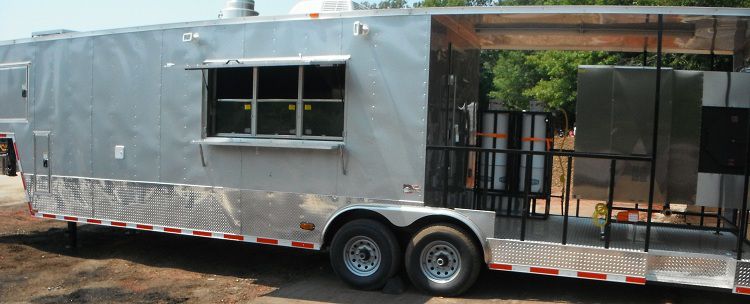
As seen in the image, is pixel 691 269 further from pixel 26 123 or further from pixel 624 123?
pixel 26 123

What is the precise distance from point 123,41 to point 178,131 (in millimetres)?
1453

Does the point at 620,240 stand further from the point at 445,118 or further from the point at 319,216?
the point at 319,216

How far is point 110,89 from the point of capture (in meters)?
8.08

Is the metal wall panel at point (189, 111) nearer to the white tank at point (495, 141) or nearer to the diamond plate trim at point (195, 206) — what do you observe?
the diamond plate trim at point (195, 206)

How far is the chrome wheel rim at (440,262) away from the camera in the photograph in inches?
255

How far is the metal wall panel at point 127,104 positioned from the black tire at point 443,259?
3212 millimetres

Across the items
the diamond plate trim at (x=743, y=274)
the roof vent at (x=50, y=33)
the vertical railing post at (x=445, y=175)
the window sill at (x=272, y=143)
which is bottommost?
the diamond plate trim at (x=743, y=274)

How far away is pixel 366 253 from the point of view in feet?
22.3

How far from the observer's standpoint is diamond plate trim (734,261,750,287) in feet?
18.8

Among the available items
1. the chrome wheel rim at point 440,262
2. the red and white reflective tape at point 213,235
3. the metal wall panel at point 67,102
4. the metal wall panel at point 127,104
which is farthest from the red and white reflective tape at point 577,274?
the metal wall panel at point 67,102

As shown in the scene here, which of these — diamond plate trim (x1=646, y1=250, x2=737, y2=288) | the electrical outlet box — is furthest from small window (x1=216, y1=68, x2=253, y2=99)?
diamond plate trim (x1=646, y1=250, x2=737, y2=288)

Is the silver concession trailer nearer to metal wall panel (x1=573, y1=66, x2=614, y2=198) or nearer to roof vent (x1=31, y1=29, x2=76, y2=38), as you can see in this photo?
metal wall panel (x1=573, y1=66, x2=614, y2=198)

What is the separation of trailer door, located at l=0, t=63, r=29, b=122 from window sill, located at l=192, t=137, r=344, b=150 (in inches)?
124

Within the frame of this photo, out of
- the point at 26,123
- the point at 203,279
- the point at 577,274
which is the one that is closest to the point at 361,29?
the point at 577,274
